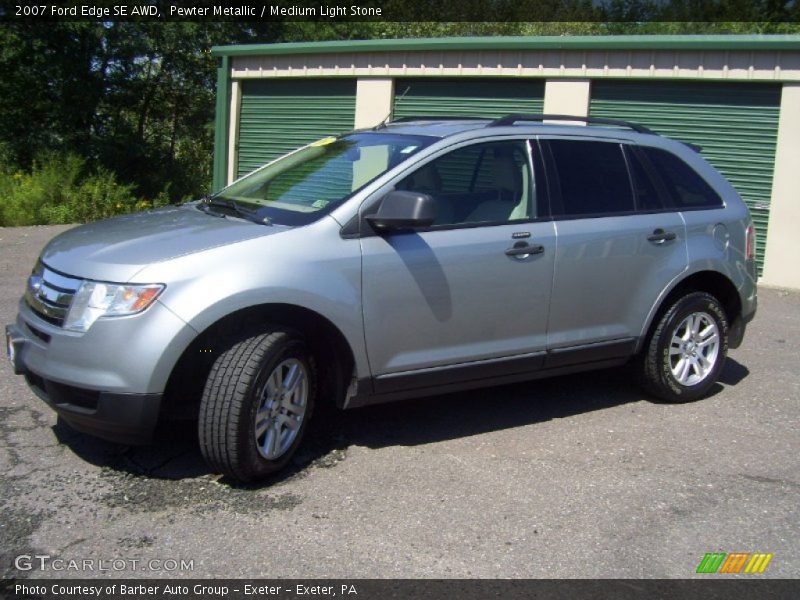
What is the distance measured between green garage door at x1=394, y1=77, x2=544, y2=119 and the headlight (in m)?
8.58

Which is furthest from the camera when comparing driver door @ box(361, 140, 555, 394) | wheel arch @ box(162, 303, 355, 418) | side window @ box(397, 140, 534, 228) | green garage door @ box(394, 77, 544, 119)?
green garage door @ box(394, 77, 544, 119)

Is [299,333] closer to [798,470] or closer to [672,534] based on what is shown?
[672,534]

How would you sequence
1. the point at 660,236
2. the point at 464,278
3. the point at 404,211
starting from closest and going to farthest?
the point at 404,211 < the point at 464,278 < the point at 660,236

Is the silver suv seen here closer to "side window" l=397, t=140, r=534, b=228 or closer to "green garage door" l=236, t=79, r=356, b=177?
"side window" l=397, t=140, r=534, b=228

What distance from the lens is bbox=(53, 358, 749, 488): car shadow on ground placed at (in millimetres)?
4738

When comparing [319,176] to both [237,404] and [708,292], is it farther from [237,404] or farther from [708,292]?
[708,292]

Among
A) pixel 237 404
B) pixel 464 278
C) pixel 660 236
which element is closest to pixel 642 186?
pixel 660 236

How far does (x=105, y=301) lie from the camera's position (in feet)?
13.5

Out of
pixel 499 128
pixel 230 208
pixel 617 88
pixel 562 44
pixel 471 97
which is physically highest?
pixel 562 44

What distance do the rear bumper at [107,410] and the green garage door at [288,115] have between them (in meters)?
10.5

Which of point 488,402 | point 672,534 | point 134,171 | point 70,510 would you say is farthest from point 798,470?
point 134,171

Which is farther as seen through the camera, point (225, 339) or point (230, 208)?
point (230, 208)

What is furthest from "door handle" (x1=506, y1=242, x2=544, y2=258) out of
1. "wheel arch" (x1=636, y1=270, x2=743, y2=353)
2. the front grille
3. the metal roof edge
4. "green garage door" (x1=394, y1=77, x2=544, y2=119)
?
"green garage door" (x1=394, y1=77, x2=544, y2=119)

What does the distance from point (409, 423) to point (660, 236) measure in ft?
6.60
